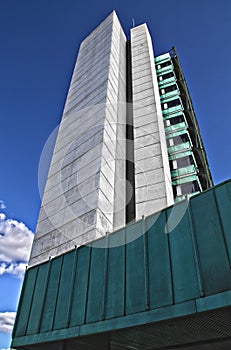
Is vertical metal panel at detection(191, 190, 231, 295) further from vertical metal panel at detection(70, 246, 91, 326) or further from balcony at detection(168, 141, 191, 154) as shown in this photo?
balcony at detection(168, 141, 191, 154)

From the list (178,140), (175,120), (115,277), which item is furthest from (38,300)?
(175,120)

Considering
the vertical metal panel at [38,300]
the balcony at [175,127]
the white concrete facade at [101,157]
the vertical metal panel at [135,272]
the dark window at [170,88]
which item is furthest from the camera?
the dark window at [170,88]

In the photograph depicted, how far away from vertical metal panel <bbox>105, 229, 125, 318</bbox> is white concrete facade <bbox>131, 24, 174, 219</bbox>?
44.5ft

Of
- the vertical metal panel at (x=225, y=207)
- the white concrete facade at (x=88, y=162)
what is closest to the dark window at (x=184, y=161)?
the white concrete facade at (x=88, y=162)

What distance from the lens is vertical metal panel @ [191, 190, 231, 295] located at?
762 centimetres

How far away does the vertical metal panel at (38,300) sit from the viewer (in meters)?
12.3

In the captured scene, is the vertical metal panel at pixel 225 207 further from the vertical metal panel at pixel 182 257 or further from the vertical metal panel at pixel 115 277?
the vertical metal panel at pixel 115 277

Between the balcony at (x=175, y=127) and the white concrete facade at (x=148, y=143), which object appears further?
the balcony at (x=175, y=127)

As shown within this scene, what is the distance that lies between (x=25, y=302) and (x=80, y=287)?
405cm

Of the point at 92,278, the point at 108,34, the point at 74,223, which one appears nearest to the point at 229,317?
the point at 92,278

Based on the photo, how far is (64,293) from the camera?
1205 cm

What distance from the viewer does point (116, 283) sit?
10.3 metres

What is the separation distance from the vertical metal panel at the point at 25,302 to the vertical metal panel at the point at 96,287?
4.24 metres

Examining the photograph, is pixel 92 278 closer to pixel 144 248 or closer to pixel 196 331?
pixel 144 248
